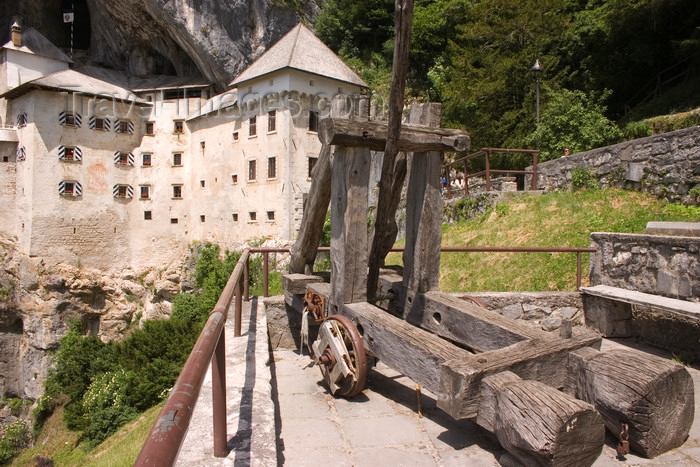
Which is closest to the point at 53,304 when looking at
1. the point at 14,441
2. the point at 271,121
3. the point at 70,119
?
the point at 14,441

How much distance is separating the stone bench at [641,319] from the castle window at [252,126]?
2409 centimetres

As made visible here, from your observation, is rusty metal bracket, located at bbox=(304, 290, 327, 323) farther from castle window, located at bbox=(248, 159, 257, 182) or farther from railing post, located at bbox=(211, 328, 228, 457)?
castle window, located at bbox=(248, 159, 257, 182)

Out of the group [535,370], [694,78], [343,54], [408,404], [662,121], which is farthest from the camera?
[343,54]

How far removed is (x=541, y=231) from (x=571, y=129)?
7942 millimetres

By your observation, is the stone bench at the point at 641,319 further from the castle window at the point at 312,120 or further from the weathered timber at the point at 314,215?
the castle window at the point at 312,120

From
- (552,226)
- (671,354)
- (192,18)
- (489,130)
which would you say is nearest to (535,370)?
(671,354)

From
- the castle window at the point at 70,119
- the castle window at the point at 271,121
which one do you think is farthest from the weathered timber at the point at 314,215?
the castle window at the point at 70,119

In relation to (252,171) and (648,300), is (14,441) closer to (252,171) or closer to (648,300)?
(252,171)

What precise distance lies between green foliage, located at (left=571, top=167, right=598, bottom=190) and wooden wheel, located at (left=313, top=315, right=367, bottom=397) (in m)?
9.70

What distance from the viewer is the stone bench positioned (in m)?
4.95

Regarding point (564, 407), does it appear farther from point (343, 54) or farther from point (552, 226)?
point (343, 54)

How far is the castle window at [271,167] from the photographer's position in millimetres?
26438

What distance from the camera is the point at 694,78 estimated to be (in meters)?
19.5

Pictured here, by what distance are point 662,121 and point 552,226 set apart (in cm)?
967
